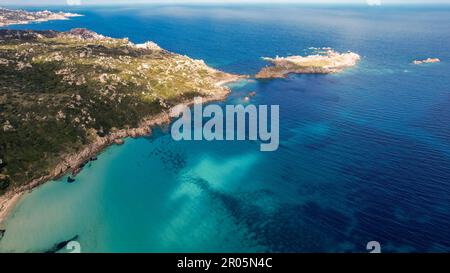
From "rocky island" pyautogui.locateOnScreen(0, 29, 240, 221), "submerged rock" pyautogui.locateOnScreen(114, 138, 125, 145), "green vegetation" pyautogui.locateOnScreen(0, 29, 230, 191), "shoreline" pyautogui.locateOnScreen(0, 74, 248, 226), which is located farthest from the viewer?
"submerged rock" pyautogui.locateOnScreen(114, 138, 125, 145)

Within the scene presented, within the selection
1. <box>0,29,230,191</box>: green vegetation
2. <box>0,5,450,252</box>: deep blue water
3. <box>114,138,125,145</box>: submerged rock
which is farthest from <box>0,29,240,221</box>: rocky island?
<box>0,5,450,252</box>: deep blue water

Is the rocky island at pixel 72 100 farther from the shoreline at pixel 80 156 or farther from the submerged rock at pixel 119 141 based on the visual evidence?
the submerged rock at pixel 119 141

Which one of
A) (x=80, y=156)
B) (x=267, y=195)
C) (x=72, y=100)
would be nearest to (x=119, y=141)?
(x=80, y=156)

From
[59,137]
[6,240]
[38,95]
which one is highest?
[38,95]

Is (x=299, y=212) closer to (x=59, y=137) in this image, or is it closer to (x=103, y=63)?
(x=59, y=137)

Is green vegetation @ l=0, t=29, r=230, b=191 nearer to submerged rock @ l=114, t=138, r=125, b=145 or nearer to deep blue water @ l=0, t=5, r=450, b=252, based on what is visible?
submerged rock @ l=114, t=138, r=125, b=145

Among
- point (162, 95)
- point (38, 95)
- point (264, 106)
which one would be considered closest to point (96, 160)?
point (38, 95)
